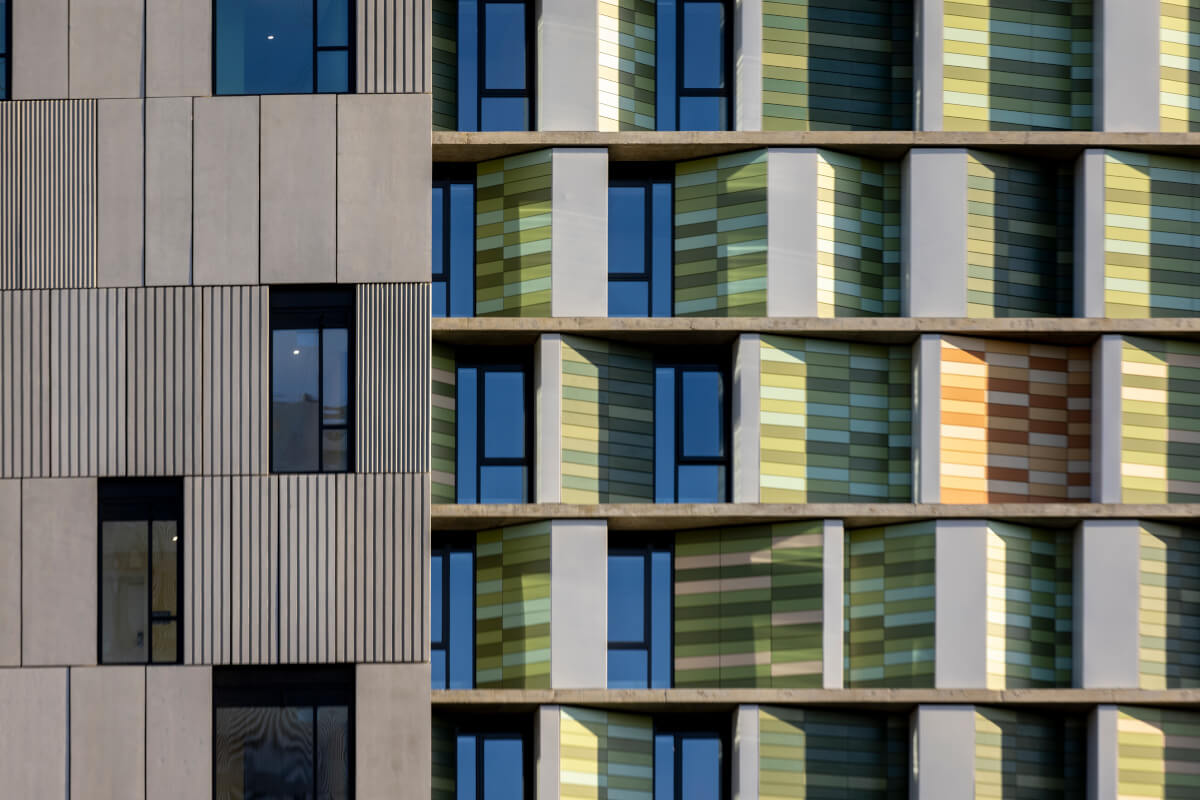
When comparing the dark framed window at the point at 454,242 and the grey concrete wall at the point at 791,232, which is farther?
the dark framed window at the point at 454,242

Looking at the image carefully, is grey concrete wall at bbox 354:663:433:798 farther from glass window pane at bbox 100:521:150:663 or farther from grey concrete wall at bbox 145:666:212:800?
glass window pane at bbox 100:521:150:663

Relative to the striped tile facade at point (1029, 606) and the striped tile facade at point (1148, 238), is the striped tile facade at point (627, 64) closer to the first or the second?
the striped tile facade at point (1148, 238)

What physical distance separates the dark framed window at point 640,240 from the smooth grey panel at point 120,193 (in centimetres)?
565

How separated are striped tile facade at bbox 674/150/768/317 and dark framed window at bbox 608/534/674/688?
296 centimetres

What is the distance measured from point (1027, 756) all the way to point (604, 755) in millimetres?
4979

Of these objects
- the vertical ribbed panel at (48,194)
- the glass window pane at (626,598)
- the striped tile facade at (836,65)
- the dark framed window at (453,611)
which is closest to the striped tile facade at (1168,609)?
the glass window pane at (626,598)

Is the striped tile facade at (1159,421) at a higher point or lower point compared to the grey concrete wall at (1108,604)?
higher

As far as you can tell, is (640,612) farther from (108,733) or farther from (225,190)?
(225,190)

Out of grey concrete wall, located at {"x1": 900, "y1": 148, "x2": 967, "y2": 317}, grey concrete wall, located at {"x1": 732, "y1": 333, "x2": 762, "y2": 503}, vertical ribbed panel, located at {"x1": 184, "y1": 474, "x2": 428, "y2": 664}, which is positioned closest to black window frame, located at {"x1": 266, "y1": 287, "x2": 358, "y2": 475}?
vertical ribbed panel, located at {"x1": 184, "y1": 474, "x2": 428, "y2": 664}

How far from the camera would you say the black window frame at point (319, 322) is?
16109 millimetres

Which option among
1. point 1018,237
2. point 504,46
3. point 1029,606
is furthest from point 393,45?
point 1029,606

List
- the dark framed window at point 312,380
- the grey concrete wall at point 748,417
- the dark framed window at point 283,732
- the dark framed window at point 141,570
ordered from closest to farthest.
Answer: the dark framed window at point 283,732
the dark framed window at point 141,570
the dark framed window at point 312,380
the grey concrete wall at point 748,417

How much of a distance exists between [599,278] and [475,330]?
1.61 meters

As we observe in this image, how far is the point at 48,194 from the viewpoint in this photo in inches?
645
